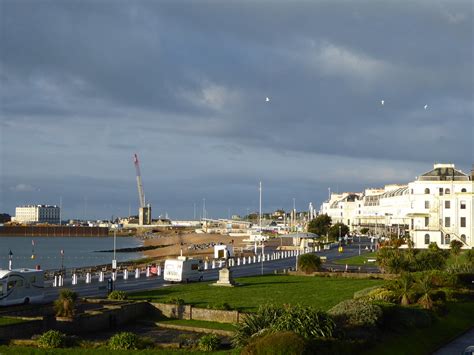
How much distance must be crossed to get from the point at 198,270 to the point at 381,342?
29.0 metres

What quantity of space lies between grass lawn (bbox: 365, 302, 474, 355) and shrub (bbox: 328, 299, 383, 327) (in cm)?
91

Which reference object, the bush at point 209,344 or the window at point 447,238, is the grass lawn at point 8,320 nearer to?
the bush at point 209,344

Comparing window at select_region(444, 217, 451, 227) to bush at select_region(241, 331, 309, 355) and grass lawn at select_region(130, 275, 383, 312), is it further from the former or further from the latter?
bush at select_region(241, 331, 309, 355)

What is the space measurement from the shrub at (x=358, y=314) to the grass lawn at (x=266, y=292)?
25.7 ft

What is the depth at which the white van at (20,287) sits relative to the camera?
3656cm

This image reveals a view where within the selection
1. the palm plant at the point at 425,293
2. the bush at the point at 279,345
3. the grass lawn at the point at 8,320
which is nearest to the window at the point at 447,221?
the palm plant at the point at 425,293

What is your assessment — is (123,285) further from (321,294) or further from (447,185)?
(447,185)

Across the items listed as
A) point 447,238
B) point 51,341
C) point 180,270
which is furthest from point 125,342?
point 447,238

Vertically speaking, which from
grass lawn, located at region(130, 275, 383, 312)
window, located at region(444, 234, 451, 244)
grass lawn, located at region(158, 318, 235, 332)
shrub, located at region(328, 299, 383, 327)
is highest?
window, located at region(444, 234, 451, 244)

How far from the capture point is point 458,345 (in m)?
29.5

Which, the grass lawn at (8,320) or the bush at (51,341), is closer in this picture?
the bush at (51,341)

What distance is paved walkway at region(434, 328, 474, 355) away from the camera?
28.0 metres

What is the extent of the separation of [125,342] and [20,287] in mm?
14946

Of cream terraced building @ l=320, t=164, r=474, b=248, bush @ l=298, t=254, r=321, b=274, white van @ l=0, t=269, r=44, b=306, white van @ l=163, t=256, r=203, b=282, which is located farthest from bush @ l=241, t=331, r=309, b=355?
cream terraced building @ l=320, t=164, r=474, b=248
